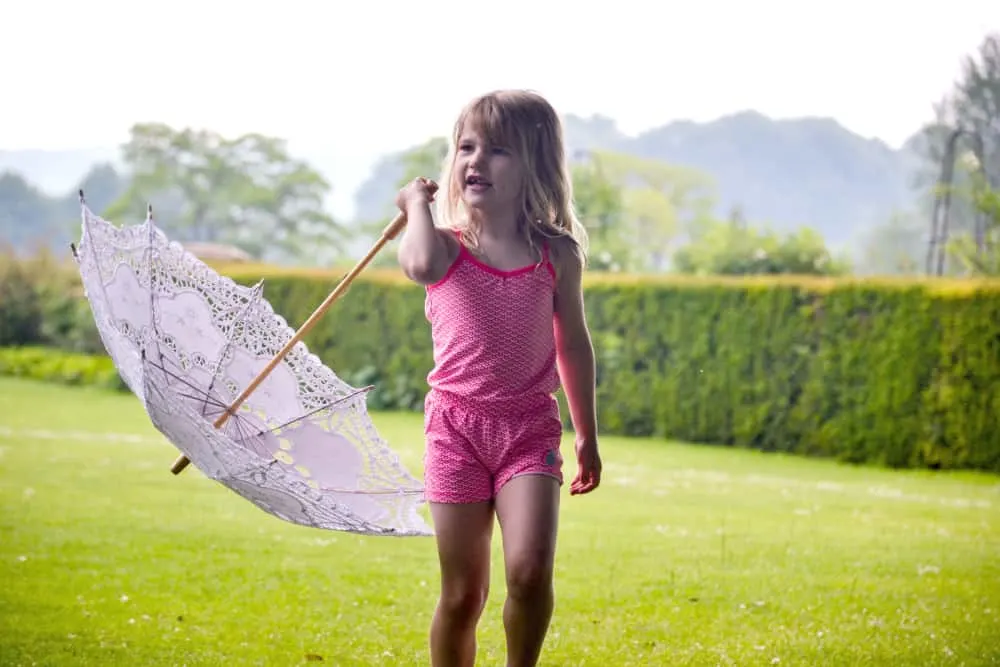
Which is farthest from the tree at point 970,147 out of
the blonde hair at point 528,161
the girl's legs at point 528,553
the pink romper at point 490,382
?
the girl's legs at point 528,553

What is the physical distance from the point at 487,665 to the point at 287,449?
967 mm

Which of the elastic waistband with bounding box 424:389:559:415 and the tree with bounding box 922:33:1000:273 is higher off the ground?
the tree with bounding box 922:33:1000:273

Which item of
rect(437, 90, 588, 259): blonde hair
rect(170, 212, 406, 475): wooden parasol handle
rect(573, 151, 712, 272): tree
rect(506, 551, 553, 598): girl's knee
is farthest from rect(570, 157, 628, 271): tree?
rect(506, 551, 553, 598): girl's knee

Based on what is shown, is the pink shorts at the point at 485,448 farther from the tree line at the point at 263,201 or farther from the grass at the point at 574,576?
the tree line at the point at 263,201

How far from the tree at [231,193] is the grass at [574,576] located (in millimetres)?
24381

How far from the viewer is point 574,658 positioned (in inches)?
143

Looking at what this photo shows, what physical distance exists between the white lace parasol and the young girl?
0.49 ft

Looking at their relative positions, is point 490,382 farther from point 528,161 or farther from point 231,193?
point 231,193

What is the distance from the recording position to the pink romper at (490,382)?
2455mm

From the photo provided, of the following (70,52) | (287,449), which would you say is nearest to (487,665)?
(287,449)

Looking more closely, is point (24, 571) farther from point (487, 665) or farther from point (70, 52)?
→ point (70, 52)

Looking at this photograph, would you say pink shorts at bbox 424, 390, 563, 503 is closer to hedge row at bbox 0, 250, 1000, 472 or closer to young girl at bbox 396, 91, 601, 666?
A: young girl at bbox 396, 91, 601, 666

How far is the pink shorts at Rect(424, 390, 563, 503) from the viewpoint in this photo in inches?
96.3

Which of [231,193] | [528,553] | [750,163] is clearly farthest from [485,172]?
[750,163]
